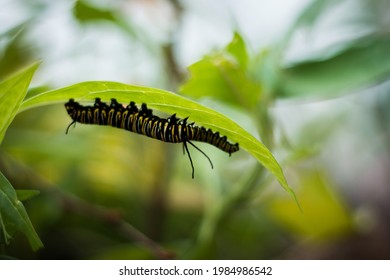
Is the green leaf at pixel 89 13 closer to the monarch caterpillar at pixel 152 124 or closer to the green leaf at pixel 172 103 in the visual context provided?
the monarch caterpillar at pixel 152 124

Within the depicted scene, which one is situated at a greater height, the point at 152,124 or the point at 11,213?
the point at 152,124

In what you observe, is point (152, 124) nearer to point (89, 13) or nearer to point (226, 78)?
point (226, 78)

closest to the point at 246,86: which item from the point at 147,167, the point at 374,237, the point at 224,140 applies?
the point at 224,140

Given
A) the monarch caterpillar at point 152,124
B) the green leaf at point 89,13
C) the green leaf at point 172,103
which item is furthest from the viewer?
the green leaf at point 89,13

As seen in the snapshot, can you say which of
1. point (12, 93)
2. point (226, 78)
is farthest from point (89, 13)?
point (12, 93)

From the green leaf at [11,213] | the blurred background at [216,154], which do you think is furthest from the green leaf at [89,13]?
the green leaf at [11,213]
